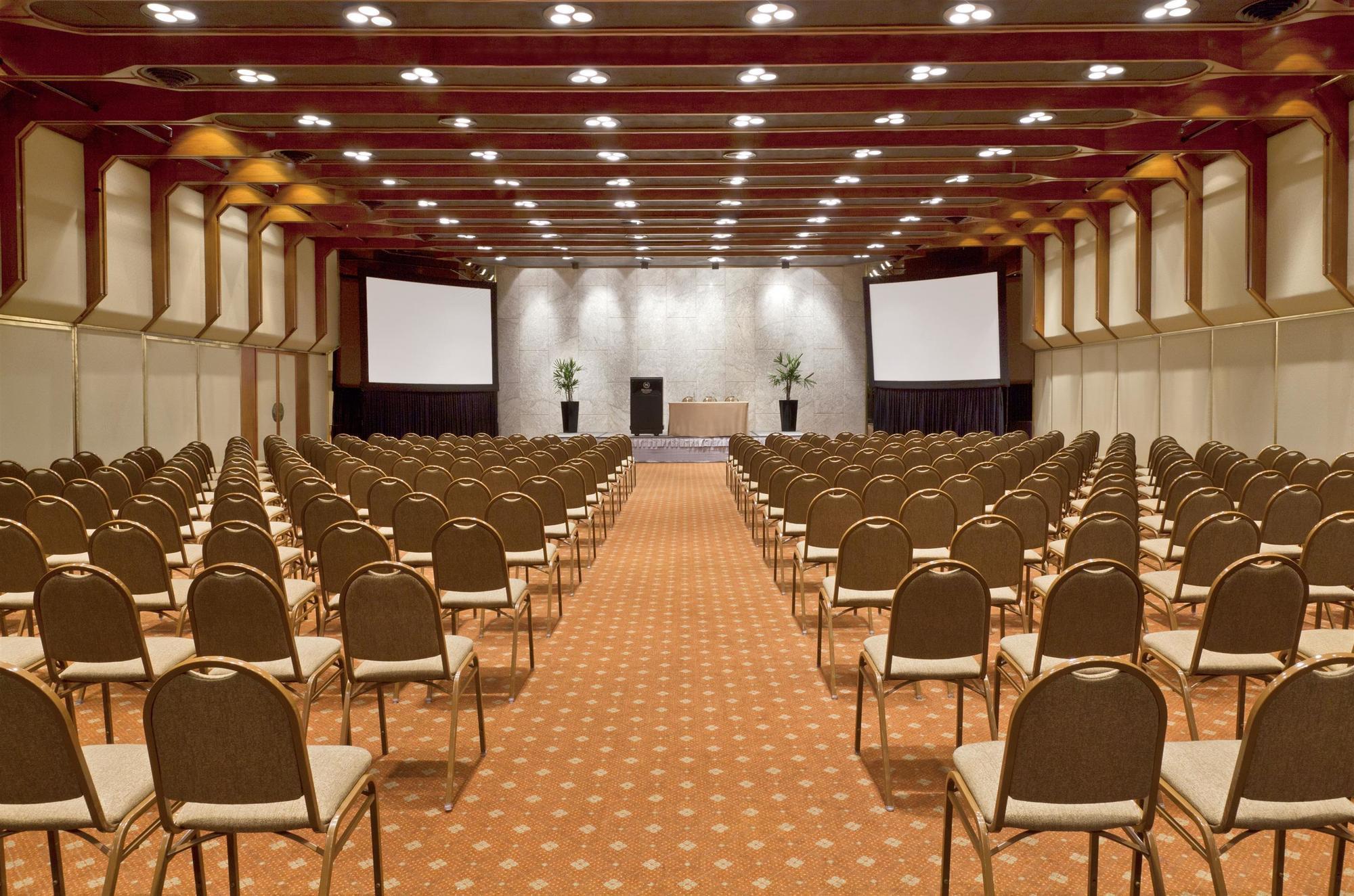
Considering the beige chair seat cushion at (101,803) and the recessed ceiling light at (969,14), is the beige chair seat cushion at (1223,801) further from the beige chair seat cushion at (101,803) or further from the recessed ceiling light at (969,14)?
the recessed ceiling light at (969,14)

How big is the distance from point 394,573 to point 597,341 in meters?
24.3

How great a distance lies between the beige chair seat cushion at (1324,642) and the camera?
4.08m

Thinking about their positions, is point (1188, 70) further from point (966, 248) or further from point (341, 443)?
point (966, 248)

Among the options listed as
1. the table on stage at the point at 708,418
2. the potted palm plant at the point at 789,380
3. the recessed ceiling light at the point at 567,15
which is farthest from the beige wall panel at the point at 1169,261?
the table on stage at the point at 708,418

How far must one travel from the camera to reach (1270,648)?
3.87m

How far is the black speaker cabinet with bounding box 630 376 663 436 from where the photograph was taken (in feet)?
87.9

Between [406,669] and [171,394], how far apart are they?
44.9 ft

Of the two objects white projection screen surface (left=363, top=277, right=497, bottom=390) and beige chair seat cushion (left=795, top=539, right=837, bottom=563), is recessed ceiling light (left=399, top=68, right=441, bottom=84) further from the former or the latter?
white projection screen surface (left=363, top=277, right=497, bottom=390)

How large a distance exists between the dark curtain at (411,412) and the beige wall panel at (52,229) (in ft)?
31.4

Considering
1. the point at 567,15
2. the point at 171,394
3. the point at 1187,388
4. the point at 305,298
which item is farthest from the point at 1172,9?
the point at 305,298

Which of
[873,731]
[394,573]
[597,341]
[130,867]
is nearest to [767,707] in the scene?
[873,731]

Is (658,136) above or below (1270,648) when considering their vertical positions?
above

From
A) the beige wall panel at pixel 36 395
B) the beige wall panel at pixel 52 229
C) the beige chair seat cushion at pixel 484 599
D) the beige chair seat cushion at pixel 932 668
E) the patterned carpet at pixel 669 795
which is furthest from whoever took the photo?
the beige wall panel at pixel 36 395

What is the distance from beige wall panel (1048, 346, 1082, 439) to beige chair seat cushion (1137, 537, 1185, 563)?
14495mm
